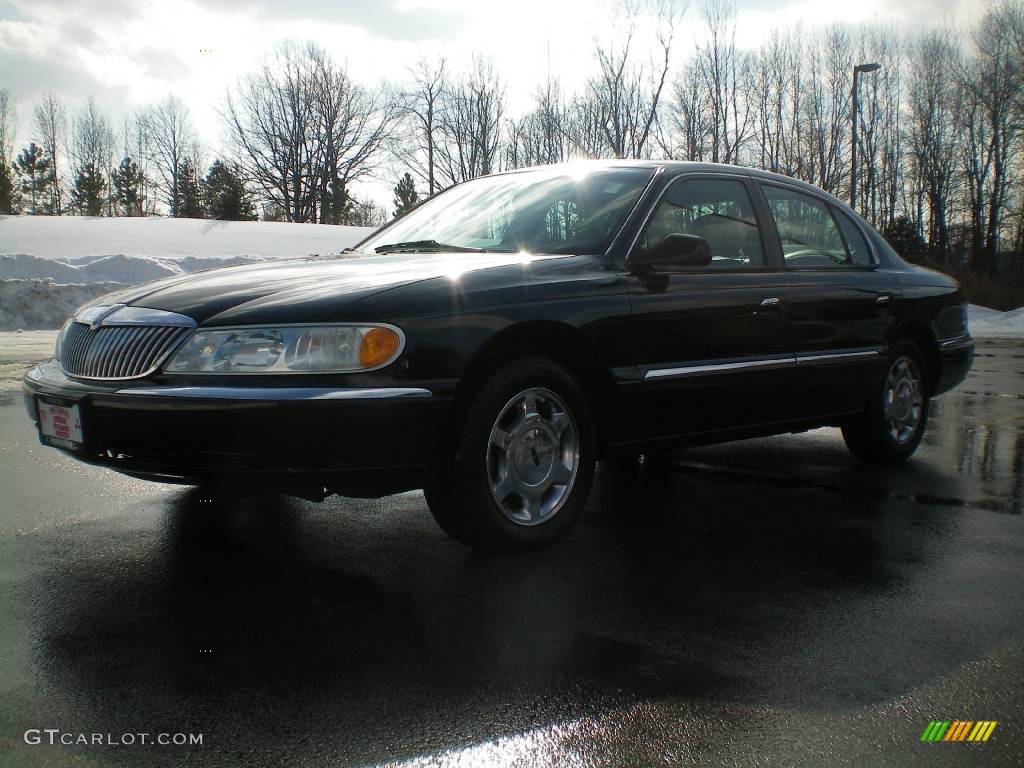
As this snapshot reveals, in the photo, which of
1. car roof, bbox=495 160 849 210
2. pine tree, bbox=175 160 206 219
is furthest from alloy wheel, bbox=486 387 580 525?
pine tree, bbox=175 160 206 219

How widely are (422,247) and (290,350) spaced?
135 centimetres

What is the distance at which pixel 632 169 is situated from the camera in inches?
178

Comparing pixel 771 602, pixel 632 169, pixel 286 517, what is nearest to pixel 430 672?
pixel 771 602

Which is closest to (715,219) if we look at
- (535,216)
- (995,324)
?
(535,216)

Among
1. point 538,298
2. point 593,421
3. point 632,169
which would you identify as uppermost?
point 632,169

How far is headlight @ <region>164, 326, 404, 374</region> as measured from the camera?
3180mm

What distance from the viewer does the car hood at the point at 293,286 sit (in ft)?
10.7

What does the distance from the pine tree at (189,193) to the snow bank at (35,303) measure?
45.5m

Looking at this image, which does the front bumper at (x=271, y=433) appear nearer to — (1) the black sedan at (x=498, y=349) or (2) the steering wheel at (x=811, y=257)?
(1) the black sedan at (x=498, y=349)

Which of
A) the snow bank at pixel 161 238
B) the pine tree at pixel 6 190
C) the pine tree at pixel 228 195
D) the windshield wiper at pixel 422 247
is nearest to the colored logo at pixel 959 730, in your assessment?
the windshield wiper at pixel 422 247

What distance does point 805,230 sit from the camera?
521 centimetres

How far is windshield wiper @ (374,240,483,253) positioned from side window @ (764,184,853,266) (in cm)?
170

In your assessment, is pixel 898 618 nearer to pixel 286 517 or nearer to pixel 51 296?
pixel 286 517

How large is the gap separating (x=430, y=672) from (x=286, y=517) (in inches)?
73.5
